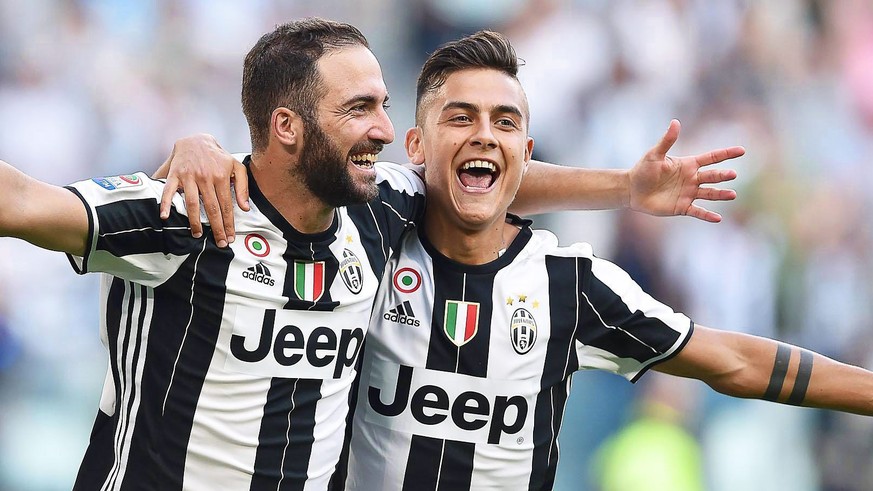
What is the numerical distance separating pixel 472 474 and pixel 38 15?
4019mm

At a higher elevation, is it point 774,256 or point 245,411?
point 774,256

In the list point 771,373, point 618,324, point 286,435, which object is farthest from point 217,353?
point 771,373

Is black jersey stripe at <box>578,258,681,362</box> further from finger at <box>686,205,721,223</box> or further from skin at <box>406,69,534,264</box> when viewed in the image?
finger at <box>686,205,721,223</box>

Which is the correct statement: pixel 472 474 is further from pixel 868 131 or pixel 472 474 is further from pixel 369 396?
pixel 868 131

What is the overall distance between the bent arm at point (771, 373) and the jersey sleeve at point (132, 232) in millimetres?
1522

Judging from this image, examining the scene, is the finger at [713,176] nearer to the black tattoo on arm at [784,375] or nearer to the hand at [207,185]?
the black tattoo on arm at [784,375]

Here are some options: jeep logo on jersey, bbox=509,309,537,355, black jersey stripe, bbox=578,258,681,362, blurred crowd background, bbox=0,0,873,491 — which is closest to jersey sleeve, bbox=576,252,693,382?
black jersey stripe, bbox=578,258,681,362

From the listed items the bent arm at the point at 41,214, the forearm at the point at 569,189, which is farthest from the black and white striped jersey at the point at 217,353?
the forearm at the point at 569,189

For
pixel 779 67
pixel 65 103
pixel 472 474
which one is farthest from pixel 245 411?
pixel 779 67

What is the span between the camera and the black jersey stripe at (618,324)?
3.21 m

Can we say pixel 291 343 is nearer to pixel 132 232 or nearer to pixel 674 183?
pixel 132 232

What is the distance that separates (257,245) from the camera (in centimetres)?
292

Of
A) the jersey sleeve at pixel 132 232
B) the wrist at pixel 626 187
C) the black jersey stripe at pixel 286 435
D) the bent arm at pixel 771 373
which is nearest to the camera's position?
the jersey sleeve at pixel 132 232

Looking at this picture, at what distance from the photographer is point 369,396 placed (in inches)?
127
